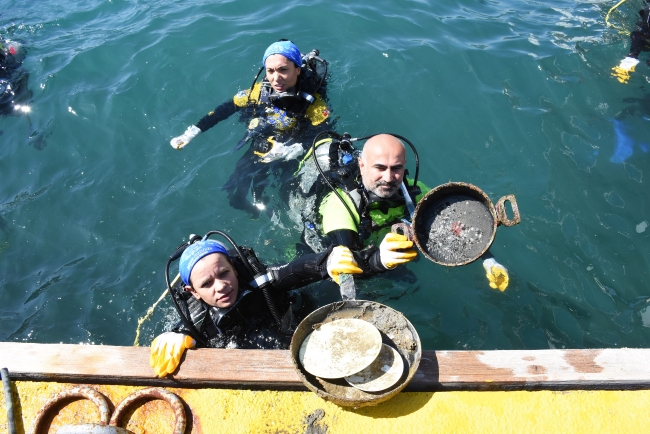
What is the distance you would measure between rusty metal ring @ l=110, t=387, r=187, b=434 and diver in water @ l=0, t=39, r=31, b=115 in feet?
20.7

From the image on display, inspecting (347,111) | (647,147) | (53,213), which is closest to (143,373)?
(53,213)

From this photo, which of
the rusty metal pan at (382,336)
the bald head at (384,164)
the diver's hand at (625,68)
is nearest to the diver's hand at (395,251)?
the rusty metal pan at (382,336)

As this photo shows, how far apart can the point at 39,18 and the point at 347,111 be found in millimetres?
7284

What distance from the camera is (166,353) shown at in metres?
3.07

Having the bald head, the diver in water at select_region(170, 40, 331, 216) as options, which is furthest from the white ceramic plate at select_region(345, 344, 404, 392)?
the diver in water at select_region(170, 40, 331, 216)

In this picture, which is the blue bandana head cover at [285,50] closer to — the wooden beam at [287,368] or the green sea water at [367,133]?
the green sea water at [367,133]

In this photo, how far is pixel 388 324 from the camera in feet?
9.82

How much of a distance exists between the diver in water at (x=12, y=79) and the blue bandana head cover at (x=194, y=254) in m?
5.54

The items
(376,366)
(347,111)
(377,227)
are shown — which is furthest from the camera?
(347,111)

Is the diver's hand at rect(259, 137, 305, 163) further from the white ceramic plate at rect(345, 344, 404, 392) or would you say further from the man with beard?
the white ceramic plate at rect(345, 344, 404, 392)

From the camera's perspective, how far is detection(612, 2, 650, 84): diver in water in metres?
6.70

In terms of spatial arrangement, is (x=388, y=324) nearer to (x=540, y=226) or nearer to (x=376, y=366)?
(x=376, y=366)

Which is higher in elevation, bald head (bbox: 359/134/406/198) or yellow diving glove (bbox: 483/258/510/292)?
bald head (bbox: 359/134/406/198)

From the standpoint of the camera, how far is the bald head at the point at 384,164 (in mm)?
3803
